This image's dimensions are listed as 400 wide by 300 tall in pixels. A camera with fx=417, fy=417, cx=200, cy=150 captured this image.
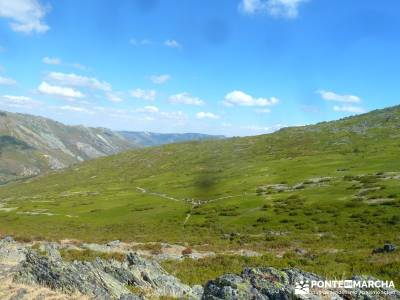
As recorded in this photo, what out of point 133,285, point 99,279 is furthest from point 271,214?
point 99,279

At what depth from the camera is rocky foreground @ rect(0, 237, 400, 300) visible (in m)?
18.1

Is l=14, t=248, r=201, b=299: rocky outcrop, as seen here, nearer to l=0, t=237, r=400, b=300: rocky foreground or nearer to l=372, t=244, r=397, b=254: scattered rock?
l=0, t=237, r=400, b=300: rocky foreground

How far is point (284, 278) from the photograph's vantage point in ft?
66.9

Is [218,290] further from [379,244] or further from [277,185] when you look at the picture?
[277,185]

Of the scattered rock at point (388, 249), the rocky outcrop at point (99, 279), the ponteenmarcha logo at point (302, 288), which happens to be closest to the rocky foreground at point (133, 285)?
the rocky outcrop at point (99, 279)

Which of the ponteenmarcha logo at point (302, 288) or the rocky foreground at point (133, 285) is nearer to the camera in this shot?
the ponteenmarcha logo at point (302, 288)

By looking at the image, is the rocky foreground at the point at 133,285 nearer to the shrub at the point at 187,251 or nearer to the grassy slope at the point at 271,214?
the grassy slope at the point at 271,214

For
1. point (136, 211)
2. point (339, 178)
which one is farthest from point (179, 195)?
point (339, 178)

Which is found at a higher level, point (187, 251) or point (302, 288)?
point (302, 288)

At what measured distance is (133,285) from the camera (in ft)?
78.3

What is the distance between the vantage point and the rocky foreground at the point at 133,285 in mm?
18141

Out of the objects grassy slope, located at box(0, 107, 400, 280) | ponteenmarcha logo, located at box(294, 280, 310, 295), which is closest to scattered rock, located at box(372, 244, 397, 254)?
grassy slope, located at box(0, 107, 400, 280)

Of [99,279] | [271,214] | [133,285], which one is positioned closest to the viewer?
[99,279]

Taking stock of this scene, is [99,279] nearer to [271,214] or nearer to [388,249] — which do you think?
[388,249]
